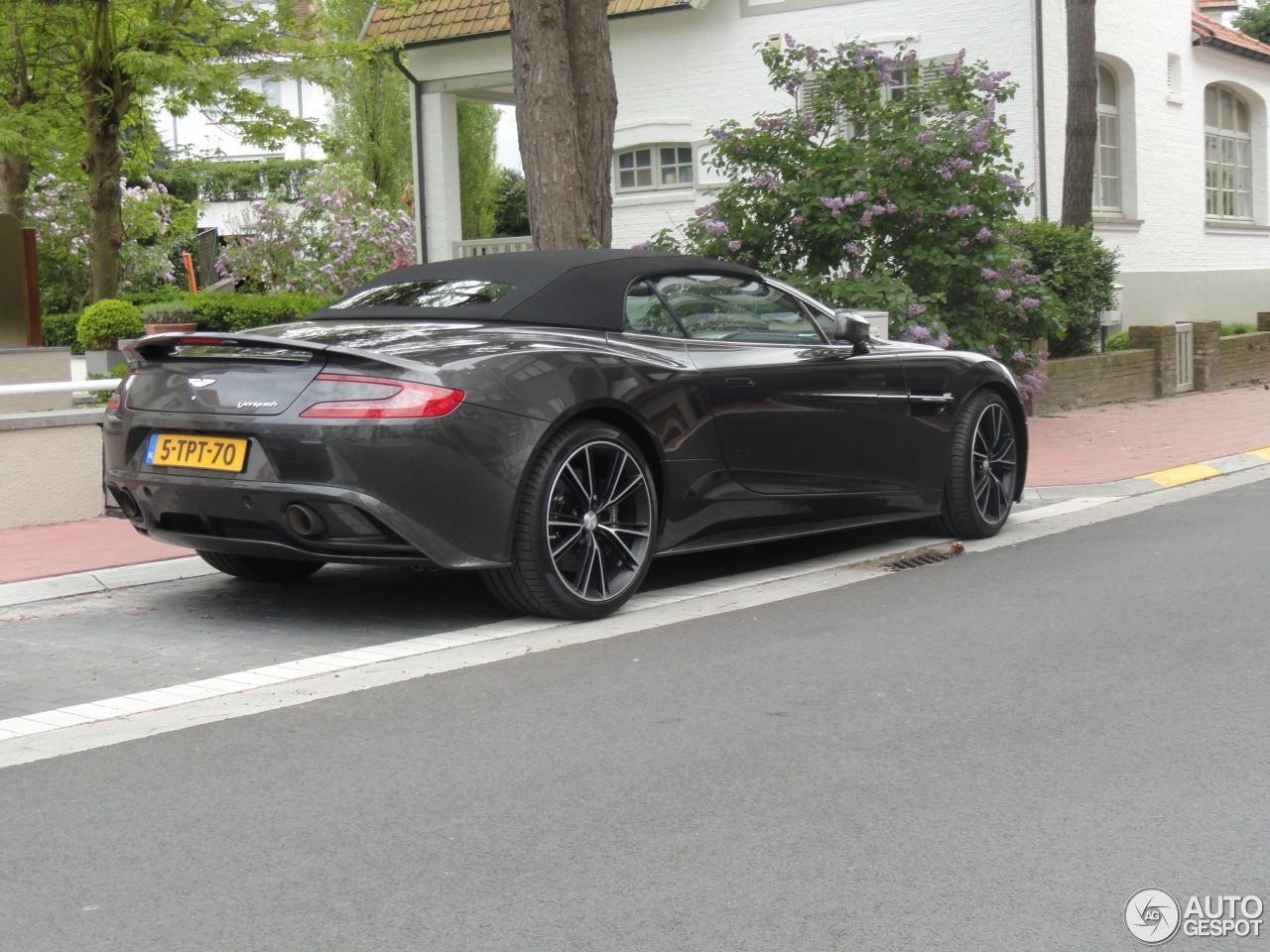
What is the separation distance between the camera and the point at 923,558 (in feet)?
26.0

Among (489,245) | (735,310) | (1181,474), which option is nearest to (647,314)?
(735,310)

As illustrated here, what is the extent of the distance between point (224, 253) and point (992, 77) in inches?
826

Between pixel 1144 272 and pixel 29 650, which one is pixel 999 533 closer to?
pixel 29 650

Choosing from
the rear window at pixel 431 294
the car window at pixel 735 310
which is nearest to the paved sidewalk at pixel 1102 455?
the rear window at pixel 431 294

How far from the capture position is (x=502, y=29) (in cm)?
2391

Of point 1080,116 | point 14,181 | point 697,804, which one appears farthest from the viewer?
point 14,181

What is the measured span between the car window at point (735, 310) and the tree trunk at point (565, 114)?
13.2 feet

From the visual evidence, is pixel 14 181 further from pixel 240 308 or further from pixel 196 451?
pixel 196 451

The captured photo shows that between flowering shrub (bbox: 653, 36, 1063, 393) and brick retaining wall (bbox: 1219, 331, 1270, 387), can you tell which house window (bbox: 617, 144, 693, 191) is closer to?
brick retaining wall (bbox: 1219, 331, 1270, 387)

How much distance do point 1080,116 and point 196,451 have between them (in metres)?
14.0

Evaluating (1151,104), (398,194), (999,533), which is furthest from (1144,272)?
(398,194)

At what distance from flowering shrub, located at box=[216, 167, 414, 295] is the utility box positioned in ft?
38.6

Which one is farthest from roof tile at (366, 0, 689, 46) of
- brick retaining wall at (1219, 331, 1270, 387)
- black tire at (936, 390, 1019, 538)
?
black tire at (936, 390, 1019, 538)

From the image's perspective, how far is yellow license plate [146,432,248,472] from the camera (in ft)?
19.5
